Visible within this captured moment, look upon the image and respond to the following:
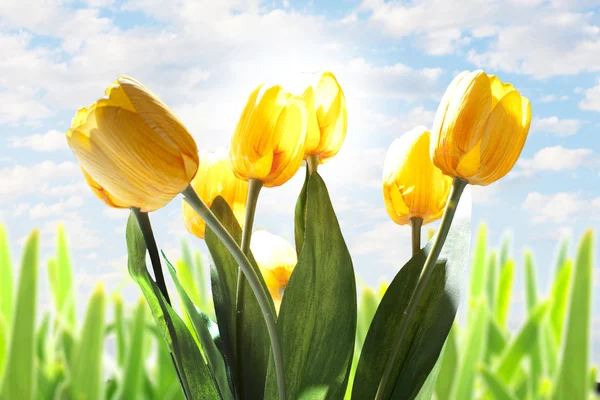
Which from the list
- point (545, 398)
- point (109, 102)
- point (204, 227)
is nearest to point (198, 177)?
point (204, 227)

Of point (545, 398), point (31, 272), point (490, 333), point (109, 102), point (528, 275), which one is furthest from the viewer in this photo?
point (528, 275)

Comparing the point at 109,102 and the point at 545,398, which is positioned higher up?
the point at 109,102

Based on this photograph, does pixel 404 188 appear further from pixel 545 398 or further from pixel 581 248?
pixel 545 398

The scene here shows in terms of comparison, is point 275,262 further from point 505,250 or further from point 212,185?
point 505,250

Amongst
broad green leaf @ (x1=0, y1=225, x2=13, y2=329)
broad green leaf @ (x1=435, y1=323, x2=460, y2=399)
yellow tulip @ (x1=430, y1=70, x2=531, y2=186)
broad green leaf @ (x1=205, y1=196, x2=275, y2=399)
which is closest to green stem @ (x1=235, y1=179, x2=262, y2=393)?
broad green leaf @ (x1=205, y1=196, x2=275, y2=399)

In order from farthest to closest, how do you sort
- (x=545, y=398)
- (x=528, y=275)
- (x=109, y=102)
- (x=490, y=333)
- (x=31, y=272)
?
1. (x=528, y=275)
2. (x=490, y=333)
3. (x=545, y=398)
4. (x=31, y=272)
5. (x=109, y=102)

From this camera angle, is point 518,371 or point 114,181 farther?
point 518,371
